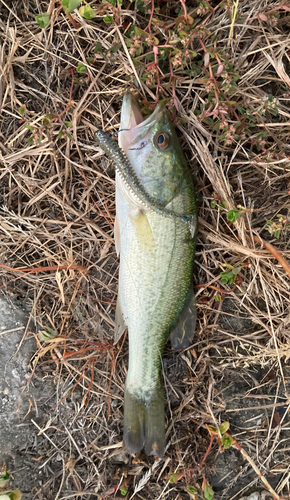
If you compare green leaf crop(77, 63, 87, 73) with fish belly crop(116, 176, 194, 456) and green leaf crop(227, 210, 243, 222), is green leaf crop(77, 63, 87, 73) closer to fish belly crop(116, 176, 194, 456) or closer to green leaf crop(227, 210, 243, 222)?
fish belly crop(116, 176, 194, 456)

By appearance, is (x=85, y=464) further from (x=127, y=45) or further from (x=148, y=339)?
(x=127, y=45)

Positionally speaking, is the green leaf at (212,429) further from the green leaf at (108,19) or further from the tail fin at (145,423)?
the green leaf at (108,19)

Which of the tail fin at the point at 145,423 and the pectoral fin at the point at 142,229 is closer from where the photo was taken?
the pectoral fin at the point at 142,229

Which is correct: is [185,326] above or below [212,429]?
above

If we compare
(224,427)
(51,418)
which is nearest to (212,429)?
(224,427)

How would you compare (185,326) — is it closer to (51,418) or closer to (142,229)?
(142,229)

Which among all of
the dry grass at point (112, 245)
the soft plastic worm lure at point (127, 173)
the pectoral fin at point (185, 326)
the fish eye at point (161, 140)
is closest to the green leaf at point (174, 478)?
the dry grass at point (112, 245)

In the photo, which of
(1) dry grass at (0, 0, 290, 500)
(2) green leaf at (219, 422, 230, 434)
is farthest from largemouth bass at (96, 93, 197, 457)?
(2) green leaf at (219, 422, 230, 434)
